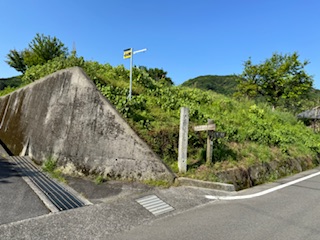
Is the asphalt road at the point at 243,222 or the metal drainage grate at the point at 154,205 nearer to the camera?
Answer: the asphalt road at the point at 243,222

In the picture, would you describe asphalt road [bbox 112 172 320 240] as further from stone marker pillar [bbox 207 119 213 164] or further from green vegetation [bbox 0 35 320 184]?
stone marker pillar [bbox 207 119 213 164]

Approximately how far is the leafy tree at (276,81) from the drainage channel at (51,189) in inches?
762

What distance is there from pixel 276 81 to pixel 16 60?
23.1m

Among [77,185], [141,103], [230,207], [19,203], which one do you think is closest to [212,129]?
[230,207]

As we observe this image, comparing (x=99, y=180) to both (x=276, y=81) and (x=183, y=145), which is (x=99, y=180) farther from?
(x=276, y=81)

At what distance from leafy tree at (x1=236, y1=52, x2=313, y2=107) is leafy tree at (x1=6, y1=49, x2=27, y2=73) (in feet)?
66.5

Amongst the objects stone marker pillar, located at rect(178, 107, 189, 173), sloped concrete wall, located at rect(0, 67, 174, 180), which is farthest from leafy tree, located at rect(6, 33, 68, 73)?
stone marker pillar, located at rect(178, 107, 189, 173)

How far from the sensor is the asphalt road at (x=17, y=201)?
3023 mm

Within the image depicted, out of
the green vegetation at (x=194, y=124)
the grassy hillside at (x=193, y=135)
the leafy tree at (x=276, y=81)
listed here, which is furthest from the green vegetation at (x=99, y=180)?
the leafy tree at (x=276, y=81)

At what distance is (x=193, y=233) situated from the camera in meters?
2.68

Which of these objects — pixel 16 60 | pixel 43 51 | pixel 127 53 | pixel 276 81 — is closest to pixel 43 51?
pixel 43 51

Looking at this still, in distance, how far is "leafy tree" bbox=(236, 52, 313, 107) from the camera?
61.4 feet

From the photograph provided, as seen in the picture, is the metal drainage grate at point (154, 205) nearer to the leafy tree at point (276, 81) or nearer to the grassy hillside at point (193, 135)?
the grassy hillside at point (193, 135)

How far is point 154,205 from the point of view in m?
3.50
